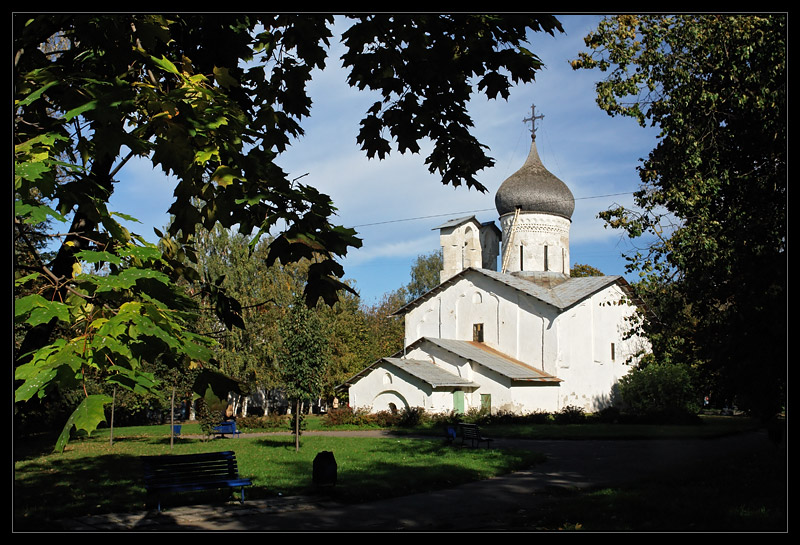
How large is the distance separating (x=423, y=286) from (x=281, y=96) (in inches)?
2506

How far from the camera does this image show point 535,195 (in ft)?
151

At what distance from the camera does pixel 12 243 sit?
163 inches

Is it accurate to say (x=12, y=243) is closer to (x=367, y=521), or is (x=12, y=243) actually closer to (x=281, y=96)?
(x=281, y=96)

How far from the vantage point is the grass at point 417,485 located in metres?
8.86

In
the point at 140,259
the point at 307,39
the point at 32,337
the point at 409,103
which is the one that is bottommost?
the point at 32,337

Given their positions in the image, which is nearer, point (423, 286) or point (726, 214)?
point (726, 214)

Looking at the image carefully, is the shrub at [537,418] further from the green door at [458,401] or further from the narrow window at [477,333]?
the narrow window at [477,333]

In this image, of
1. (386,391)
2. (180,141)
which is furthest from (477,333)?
(180,141)

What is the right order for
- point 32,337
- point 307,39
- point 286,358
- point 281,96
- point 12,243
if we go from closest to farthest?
point 12,243, point 32,337, point 307,39, point 281,96, point 286,358

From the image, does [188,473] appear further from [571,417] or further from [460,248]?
[460,248]

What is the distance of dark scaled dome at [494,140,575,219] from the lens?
151 ft

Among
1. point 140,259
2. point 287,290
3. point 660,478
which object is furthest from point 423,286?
point 140,259

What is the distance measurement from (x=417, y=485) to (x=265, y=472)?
154 inches

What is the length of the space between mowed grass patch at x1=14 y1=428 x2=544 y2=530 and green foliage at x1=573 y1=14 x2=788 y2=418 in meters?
5.72
